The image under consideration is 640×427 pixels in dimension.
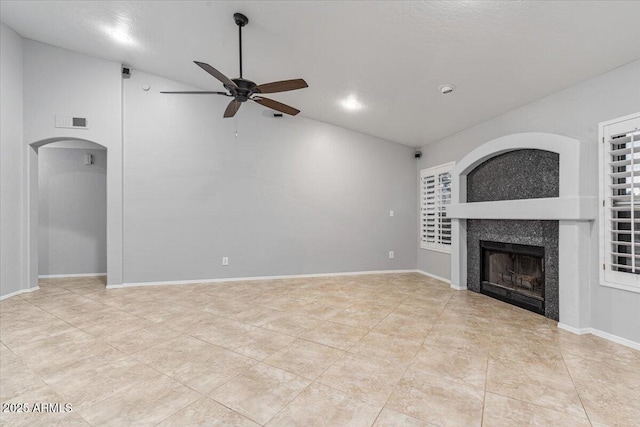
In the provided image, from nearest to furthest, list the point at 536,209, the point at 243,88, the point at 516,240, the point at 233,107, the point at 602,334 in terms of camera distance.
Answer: the point at 602,334
the point at 243,88
the point at 536,209
the point at 233,107
the point at 516,240

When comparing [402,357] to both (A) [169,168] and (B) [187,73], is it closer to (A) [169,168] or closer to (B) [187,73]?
(A) [169,168]

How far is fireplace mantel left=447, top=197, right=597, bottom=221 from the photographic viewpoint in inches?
112

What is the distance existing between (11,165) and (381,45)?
5529 millimetres

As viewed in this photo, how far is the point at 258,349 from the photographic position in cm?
255

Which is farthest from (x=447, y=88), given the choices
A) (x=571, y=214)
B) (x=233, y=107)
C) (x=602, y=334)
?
(x=602, y=334)

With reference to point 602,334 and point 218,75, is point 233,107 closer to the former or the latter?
point 218,75

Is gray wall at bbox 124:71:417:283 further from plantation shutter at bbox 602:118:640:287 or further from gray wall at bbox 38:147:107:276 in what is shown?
plantation shutter at bbox 602:118:640:287

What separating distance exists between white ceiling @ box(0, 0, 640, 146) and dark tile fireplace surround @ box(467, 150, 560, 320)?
803 mm

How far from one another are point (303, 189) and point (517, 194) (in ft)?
11.2

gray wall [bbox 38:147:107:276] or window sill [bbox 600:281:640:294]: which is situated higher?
gray wall [bbox 38:147:107:276]

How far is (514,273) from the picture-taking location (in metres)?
3.99

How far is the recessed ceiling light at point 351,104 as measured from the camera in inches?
173

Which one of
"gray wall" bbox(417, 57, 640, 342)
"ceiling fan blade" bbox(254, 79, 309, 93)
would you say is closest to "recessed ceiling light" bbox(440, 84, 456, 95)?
"gray wall" bbox(417, 57, 640, 342)

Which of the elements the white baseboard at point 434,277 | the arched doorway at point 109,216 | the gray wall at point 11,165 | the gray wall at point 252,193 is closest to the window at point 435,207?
the gray wall at point 252,193
